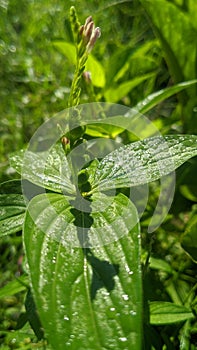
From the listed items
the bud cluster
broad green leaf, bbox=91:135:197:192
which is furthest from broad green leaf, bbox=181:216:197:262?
the bud cluster

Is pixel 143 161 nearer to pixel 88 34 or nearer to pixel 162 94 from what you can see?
pixel 88 34

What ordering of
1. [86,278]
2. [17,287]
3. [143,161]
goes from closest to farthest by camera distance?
[86,278] < [143,161] < [17,287]

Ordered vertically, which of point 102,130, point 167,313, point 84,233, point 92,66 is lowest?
point 167,313

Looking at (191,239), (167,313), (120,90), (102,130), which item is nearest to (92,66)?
(120,90)

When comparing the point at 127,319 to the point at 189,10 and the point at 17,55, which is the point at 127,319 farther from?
the point at 17,55

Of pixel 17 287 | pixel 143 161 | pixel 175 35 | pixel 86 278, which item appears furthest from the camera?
pixel 175 35

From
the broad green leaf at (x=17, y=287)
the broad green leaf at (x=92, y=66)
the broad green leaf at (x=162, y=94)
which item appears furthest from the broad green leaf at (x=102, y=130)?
the broad green leaf at (x=17, y=287)

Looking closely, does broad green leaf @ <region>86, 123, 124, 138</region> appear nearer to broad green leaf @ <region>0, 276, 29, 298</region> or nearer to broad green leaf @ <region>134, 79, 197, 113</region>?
broad green leaf @ <region>134, 79, 197, 113</region>
